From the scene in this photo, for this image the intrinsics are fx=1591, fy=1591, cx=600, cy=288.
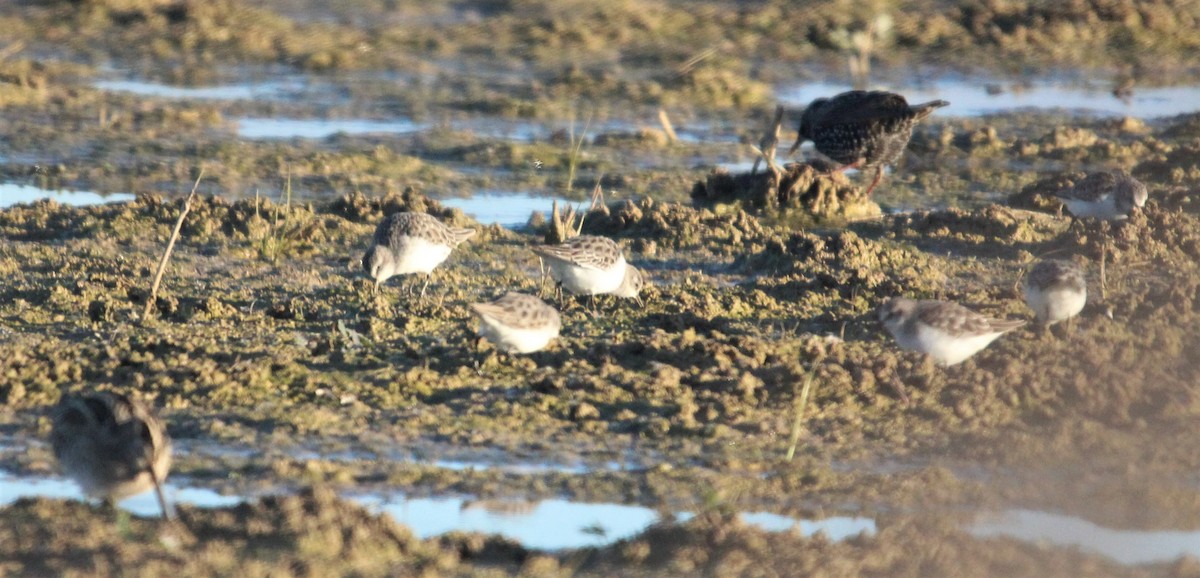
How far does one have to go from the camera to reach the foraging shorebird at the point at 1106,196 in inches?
477

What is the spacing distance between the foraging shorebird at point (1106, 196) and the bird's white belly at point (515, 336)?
5.30 metres

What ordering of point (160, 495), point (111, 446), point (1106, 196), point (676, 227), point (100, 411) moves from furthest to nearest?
point (676, 227) → point (1106, 196) → point (100, 411) → point (111, 446) → point (160, 495)

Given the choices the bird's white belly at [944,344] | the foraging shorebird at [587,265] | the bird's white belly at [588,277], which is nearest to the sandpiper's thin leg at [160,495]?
the foraging shorebird at [587,265]

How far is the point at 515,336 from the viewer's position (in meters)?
8.79

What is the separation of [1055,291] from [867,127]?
16.6ft

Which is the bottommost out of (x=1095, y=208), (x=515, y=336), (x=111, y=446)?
(x=1095, y=208)

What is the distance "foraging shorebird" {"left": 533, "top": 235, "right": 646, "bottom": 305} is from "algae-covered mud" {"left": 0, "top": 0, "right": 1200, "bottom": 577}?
0.28 meters

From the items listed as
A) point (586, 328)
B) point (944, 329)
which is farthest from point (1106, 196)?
point (586, 328)

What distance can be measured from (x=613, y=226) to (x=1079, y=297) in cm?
429

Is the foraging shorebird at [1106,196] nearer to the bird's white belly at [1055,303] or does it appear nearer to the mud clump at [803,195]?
the mud clump at [803,195]

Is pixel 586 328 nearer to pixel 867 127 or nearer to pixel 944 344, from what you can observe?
pixel 944 344

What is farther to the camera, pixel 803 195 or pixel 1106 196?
pixel 803 195

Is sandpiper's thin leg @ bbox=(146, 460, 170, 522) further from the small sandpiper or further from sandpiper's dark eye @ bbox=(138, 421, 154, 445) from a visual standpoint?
the small sandpiper

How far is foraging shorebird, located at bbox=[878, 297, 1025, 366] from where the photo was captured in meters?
8.77
